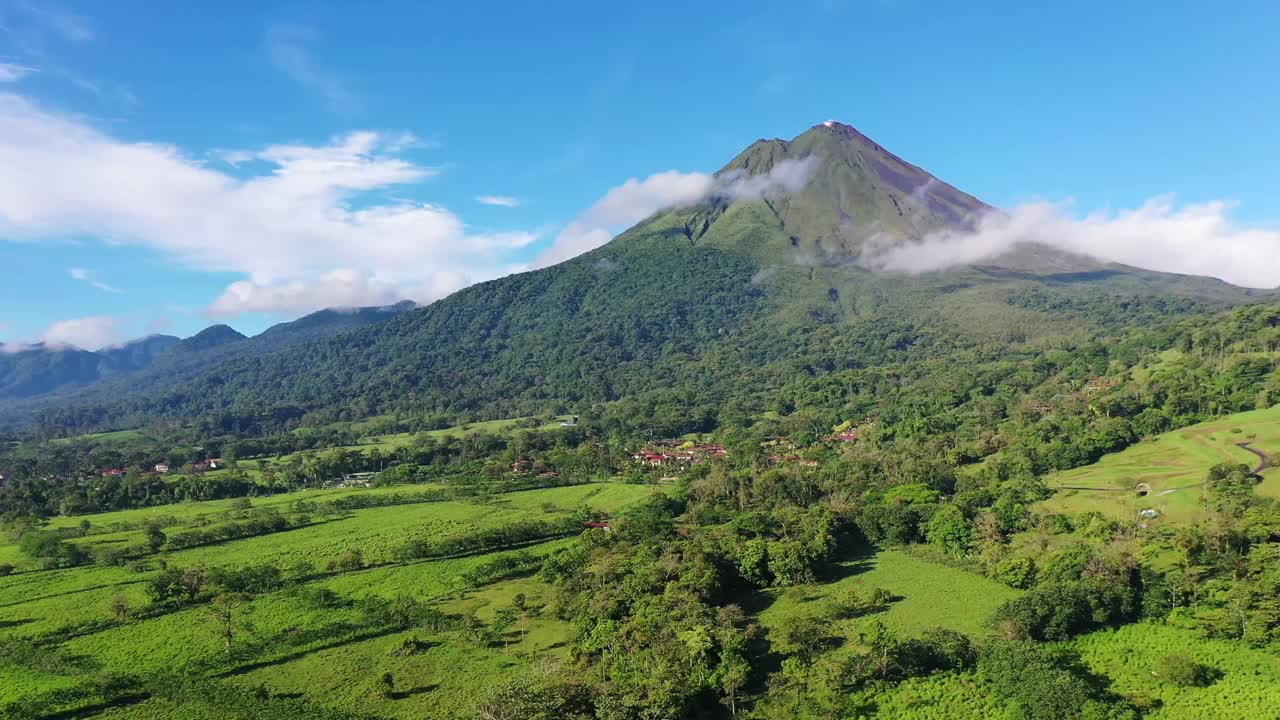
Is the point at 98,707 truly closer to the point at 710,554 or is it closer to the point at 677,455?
the point at 710,554

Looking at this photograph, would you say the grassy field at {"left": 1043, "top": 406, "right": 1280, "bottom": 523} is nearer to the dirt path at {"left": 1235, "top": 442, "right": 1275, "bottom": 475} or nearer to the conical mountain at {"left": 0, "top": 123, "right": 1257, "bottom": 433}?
the dirt path at {"left": 1235, "top": 442, "right": 1275, "bottom": 475}

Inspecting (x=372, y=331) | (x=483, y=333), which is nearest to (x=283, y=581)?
(x=483, y=333)

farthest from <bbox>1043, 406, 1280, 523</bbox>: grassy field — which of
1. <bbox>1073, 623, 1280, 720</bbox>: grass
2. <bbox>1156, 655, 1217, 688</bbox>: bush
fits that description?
<bbox>1156, 655, 1217, 688</bbox>: bush

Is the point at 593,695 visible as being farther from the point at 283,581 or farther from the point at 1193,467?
the point at 1193,467

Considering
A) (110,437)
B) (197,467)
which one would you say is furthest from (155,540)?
(110,437)

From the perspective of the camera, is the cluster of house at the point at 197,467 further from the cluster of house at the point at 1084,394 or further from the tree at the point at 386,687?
the cluster of house at the point at 1084,394

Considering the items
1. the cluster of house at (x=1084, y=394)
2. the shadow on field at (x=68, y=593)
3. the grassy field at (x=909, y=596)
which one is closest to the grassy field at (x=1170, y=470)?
the grassy field at (x=909, y=596)
